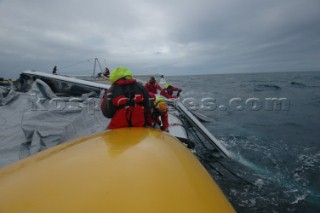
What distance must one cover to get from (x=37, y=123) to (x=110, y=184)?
2794mm

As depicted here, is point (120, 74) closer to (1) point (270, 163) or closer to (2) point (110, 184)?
(2) point (110, 184)

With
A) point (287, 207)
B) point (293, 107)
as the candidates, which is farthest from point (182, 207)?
point (293, 107)

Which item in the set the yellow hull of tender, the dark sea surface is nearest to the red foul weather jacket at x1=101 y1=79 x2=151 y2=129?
the yellow hull of tender

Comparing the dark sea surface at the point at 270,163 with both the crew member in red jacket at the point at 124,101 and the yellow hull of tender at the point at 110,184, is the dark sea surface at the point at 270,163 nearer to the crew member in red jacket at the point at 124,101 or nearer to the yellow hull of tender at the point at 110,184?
the crew member in red jacket at the point at 124,101

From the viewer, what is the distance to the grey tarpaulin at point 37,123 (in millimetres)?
3160

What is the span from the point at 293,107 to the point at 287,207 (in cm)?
1010

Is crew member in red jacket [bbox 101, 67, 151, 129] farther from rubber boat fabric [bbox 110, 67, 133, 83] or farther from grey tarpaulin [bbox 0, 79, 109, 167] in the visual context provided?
grey tarpaulin [bbox 0, 79, 109, 167]

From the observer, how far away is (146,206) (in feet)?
3.70

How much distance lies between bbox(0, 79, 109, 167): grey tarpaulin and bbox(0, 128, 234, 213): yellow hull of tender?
1.46 meters

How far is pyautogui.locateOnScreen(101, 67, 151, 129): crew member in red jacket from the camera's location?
304 cm

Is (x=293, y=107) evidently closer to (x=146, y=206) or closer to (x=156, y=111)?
(x=156, y=111)

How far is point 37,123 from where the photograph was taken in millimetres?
3604

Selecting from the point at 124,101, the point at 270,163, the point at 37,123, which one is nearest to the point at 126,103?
the point at 124,101

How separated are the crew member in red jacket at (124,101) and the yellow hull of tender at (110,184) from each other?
1.17 metres
